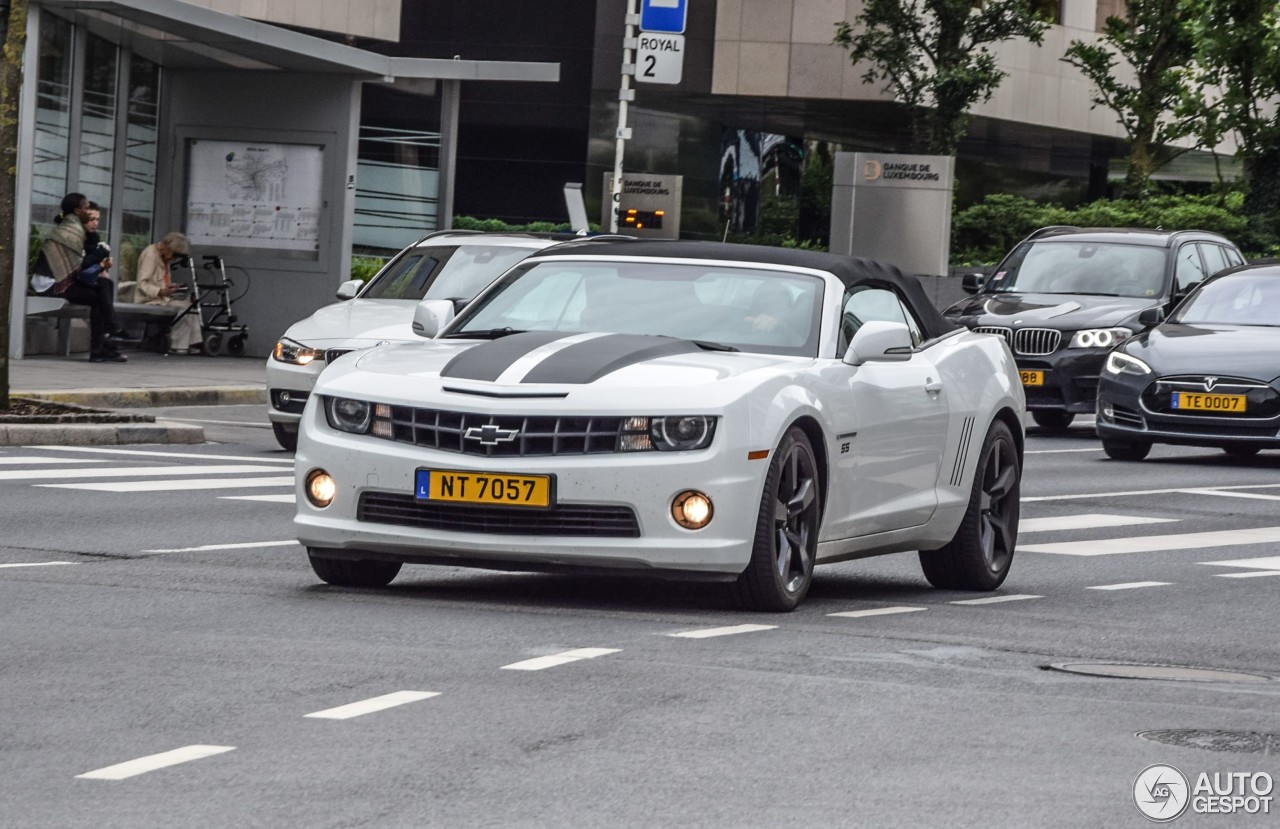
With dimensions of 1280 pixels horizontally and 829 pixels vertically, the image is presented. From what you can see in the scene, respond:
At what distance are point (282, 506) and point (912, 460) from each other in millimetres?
4572

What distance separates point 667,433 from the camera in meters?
8.72

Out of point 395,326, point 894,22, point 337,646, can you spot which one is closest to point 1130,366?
point 395,326

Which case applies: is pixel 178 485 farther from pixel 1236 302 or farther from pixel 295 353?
pixel 1236 302

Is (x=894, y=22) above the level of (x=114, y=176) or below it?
above

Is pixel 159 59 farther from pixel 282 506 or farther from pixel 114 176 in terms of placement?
pixel 282 506

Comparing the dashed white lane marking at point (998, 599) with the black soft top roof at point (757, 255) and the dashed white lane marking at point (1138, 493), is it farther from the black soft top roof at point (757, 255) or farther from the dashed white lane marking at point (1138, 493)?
the dashed white lane marking at point (1138, 493)

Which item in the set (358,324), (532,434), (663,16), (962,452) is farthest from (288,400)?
(663,16)

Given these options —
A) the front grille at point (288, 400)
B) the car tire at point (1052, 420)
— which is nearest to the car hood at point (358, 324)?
the front grille at point (288, 400)

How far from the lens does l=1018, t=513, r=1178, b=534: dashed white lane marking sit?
14.2 metres

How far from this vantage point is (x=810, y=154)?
58000 millimetres

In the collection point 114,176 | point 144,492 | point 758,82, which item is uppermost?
point 758,82

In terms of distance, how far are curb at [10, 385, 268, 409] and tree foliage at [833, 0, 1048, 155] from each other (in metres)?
20.8

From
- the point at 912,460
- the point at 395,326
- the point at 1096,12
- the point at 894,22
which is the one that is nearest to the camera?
the point at 912,460

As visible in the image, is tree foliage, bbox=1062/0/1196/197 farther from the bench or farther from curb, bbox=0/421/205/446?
curb, bbox=0/421/205/446
